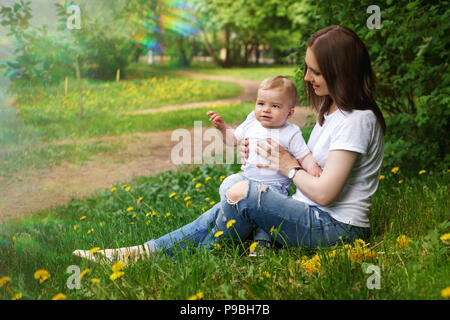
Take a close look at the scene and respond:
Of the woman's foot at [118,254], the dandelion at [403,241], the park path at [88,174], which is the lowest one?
the park path at [88,174]

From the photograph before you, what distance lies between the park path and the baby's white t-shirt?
95.5 inches

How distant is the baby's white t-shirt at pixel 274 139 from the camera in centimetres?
187

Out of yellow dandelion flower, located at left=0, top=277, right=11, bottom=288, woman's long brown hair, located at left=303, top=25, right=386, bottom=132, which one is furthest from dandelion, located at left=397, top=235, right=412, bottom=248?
yellow dandelion flower, located at left=0, top=277, right=11, bottom=288

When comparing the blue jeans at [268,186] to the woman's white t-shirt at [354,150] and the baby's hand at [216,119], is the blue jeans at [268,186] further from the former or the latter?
the baby's hand at [216,119]

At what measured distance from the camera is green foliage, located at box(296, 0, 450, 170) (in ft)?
8.86

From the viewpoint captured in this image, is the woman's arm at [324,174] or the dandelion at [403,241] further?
the dandelion at [403,241]

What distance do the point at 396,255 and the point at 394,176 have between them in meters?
1.33

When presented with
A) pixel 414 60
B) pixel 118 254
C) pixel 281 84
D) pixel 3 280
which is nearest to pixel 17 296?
pixel 3 280

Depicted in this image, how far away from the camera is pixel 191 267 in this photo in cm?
158

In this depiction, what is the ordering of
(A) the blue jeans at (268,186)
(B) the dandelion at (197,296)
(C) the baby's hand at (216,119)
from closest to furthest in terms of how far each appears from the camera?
1. (B) the dandelion at (197,296)
2. (A) the blue jeans at (268,186)
3. (C) the baby's hand at (216,119)

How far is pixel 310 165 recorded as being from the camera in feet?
5.90

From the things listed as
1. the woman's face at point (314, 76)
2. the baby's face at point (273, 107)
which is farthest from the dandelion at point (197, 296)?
the woman's face at point (314, 76)

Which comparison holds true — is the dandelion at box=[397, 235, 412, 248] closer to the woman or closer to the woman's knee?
the woman

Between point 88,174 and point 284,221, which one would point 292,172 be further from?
point 88,174
